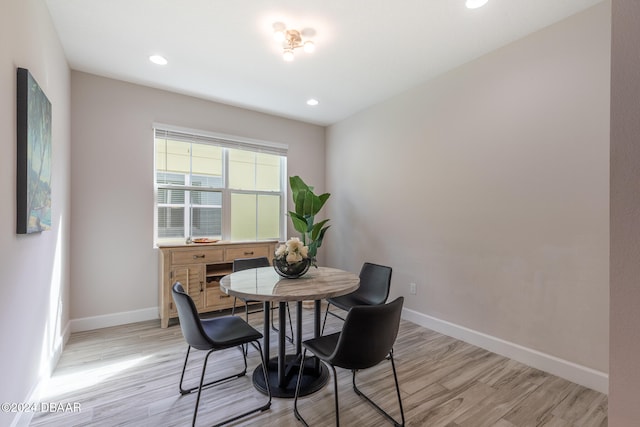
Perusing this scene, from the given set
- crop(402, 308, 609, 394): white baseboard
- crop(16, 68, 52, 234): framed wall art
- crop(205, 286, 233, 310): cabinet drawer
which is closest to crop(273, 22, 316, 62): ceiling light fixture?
crop(16, 68, 52, 234): framed wall art

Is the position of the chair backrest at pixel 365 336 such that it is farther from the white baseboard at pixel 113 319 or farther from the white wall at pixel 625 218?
the white baseboard at pixel 113 319

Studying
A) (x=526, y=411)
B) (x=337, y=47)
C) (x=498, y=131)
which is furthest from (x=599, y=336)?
(x=337, y=47)

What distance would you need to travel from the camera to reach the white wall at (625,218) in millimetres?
835

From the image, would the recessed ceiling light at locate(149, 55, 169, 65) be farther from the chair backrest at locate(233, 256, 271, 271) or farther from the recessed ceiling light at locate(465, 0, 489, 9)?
the recessed ceiling light at locate(465, 0, 489, 9)

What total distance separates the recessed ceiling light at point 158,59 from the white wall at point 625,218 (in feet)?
10.5

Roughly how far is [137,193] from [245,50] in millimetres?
2066

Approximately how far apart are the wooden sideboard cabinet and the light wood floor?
0.61 meters

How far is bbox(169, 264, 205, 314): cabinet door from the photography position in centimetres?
Answer: 321

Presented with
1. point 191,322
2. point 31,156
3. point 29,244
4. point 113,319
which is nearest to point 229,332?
point 191,322

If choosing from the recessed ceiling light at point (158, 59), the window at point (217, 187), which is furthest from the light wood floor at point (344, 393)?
the recessed ceiling light at point (158, 59)

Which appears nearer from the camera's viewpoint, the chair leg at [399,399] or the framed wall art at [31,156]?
the framed wall art at [31,156]

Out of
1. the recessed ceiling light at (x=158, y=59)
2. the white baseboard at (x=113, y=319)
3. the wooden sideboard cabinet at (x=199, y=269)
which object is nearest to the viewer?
the recessed ceiling light at (x=158, y=59)

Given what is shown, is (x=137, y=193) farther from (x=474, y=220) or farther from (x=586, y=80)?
(x=586, y=80)

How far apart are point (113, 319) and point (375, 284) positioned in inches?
116
